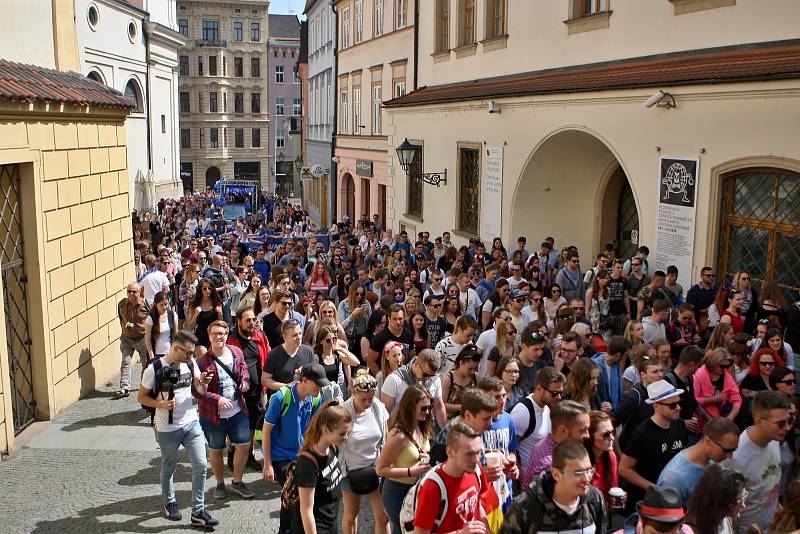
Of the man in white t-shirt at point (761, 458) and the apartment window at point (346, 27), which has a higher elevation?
the apartment window at point (346, 27)

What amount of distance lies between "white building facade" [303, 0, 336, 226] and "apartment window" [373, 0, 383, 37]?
714cm

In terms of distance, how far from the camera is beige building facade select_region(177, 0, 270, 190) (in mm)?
71688

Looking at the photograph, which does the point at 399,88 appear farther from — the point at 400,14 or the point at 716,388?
the point at 716,388

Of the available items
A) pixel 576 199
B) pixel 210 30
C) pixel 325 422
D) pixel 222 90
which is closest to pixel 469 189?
pixel 576 199

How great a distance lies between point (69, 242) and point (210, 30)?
66.4 m

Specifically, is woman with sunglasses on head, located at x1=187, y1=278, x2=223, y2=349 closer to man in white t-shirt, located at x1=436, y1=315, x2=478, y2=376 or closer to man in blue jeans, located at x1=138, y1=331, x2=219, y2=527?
man in blue jeans, located at x1=138, y1=331, x2=219, y2=527

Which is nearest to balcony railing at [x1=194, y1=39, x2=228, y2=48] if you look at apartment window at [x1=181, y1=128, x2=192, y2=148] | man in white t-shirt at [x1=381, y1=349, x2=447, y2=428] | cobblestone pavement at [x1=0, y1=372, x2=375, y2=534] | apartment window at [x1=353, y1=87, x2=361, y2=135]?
apartment window at [x1=181, y1=128, x2=192, y2=148]

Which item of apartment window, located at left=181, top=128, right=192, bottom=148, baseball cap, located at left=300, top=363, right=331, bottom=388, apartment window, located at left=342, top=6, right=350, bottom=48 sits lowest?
baseball cap, located at left=300, top=363, right=331, bottom=388

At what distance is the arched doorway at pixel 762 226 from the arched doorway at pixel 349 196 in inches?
914

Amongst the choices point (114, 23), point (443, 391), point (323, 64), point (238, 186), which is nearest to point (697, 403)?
point (443, 391)

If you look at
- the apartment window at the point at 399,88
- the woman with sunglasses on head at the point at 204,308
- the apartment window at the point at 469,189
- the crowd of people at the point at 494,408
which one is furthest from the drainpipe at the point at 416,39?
the woman with sunglasses on head at the point at 204,308

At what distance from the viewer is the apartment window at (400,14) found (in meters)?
24.9

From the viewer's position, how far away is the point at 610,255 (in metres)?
12.2

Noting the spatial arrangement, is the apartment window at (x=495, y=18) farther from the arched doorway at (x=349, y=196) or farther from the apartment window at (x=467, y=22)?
the arched doorway at (x=349, y=196)
